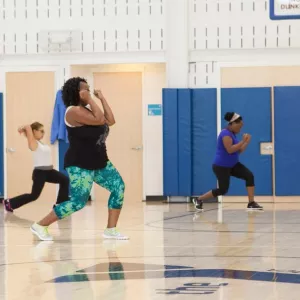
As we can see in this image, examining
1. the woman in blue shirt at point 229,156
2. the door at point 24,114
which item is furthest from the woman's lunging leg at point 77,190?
the door at point 24,114

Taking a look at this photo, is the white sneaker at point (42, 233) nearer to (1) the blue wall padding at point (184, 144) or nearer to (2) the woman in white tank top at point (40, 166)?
(2) the woman in white tank top at point (40, 166)

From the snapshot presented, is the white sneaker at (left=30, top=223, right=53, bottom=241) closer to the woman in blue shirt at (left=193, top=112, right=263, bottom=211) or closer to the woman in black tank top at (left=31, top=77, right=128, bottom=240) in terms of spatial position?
the woman in black tank top at (left=31, top=77, right=128, bottom=240)

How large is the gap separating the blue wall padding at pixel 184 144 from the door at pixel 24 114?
9.33 ft

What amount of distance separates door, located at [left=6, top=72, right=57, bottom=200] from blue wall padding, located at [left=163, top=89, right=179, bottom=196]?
8.29 feet

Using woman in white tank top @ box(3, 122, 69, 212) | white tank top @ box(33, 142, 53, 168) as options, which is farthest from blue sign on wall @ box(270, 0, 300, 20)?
white tank top @ box(33, 142, 53, 168)

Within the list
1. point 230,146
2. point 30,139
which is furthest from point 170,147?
Result: point 30,139

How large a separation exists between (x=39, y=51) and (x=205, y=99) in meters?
3.83

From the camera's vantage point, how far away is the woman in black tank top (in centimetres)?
1113

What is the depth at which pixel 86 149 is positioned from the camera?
11133 millimetres

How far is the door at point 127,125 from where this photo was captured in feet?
68.9

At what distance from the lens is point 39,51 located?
2061 centimetres

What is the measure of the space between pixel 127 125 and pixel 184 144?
1.70 meters

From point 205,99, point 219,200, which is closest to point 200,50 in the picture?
point 205,99

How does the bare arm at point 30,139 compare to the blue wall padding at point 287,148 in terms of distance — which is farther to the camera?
the blue wall padding at point 287,148
